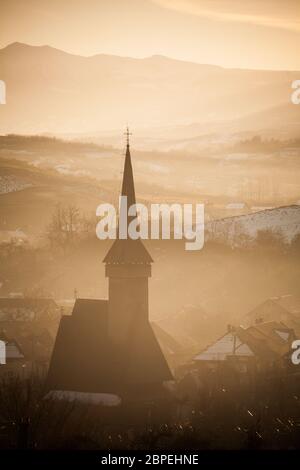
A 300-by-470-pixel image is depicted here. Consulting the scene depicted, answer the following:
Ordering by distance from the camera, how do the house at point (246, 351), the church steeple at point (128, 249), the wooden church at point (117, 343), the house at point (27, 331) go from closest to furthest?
the wooden church at point (117, 343) < the church steeple at point (128, 249) < the house at point (246, 351) < the house at point (27, 331)

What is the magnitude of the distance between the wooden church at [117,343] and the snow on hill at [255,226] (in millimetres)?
81247

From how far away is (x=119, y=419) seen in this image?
192 feet

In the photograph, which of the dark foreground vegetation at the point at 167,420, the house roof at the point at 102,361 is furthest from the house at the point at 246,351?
the house roof at the point at 102,361

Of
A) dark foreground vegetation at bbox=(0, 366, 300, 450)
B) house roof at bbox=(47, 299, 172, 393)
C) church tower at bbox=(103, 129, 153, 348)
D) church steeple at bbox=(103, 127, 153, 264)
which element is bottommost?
dark foreground vegetation at bbox=(0, 366, 300, 450)

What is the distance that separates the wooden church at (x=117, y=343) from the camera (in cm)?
6078

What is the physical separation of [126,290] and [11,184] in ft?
427

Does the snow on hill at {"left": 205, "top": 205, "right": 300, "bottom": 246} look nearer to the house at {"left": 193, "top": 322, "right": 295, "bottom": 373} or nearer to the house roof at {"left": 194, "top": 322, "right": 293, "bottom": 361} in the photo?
the house roof at {"left": 194, "top": 322, "right": 293, "bottom": 361}

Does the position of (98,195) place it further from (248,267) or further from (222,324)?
(222,324)

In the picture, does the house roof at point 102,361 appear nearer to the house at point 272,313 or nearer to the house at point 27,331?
the house at point 27,331

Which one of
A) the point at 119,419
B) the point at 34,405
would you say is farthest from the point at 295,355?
the point at 34,405

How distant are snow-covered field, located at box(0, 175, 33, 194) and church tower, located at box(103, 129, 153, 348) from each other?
413ft

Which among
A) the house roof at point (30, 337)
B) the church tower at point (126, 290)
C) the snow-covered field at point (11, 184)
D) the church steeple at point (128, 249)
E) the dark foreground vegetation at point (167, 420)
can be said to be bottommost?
the house roof at point (30, 337)

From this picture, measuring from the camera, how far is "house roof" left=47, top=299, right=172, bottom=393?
60812mm

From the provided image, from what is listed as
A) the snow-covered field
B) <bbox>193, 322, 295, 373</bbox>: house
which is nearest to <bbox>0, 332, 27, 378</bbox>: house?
<bbox>193, 322, 295, 373</bbox>: house
